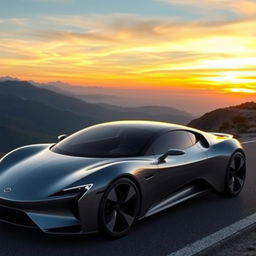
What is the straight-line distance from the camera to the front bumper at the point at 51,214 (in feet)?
15.6

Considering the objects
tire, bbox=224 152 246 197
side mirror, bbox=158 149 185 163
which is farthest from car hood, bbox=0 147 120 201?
tire, bbox=224 152 246 197

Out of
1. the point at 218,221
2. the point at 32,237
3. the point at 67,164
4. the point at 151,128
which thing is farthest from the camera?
the point at 151,128

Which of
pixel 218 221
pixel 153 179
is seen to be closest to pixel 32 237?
pixel 153 179

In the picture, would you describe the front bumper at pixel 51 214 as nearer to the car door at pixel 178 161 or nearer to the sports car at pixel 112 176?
the sports car at pixel 112 176

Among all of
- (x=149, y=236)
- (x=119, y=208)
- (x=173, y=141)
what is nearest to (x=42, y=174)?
(x=119, y=208)

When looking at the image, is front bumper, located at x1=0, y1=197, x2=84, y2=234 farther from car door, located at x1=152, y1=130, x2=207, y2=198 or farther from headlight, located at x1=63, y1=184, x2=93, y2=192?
car door, located at x1=152, y1=130, x2=207, y2=198

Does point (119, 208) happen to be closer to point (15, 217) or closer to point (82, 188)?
point (82, 188)

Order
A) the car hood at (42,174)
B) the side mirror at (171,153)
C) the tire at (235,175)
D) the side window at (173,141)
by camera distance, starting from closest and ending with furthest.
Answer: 1. the car hood at (42,174)
2. the side mirror at (171,153)
3. the side window at (173,141)
4. the tire at (235,175)

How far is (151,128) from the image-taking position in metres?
6.50

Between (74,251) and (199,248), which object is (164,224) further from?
(74,251)

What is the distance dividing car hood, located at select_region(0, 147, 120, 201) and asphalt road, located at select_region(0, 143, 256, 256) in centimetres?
49

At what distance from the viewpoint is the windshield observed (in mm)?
5887

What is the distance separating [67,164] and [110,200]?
717 millimetres

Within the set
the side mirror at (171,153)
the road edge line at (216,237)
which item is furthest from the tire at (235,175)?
the side mirror at (171,153)
